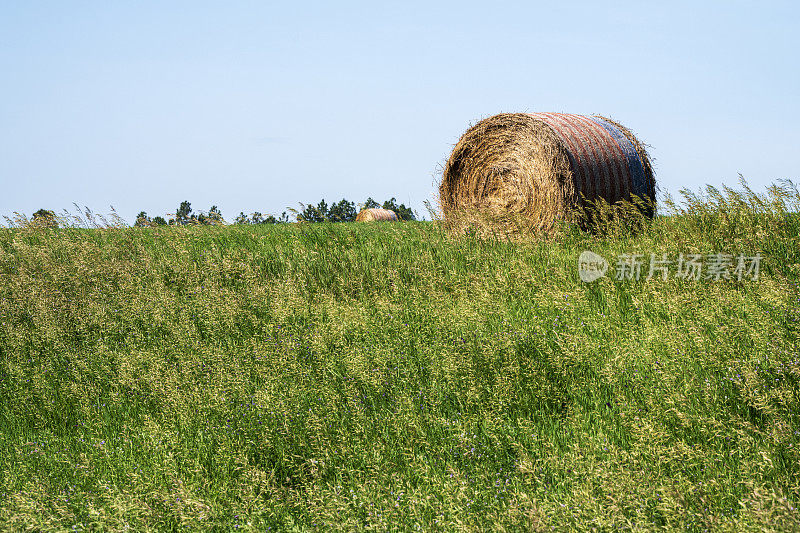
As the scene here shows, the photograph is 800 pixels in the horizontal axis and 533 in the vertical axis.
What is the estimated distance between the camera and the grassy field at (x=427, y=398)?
3.00 m

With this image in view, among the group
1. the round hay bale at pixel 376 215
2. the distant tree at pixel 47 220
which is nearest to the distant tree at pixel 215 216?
the distant tree at pixel 47 220

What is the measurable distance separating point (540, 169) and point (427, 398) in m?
6.23

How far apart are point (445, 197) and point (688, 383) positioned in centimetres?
755

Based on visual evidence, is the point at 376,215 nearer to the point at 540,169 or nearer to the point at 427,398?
the point at 540,169

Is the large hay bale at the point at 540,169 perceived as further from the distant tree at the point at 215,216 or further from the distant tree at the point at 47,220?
the distant tree at the point at 47,220

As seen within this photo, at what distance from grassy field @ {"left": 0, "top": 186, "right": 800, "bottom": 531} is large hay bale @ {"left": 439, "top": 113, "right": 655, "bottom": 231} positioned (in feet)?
5.63

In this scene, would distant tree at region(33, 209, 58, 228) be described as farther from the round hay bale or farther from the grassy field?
the round hay bale

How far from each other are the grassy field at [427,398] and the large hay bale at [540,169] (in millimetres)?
1717

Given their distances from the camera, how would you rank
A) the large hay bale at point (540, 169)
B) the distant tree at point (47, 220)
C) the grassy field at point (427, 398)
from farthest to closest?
the distant tree at point (47, 220) < the large hay bale at point (540, 169) < the grassy field at point (427, 398)

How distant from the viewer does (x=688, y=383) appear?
383 cm

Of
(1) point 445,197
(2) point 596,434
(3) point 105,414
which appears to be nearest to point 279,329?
(3) point 105,414

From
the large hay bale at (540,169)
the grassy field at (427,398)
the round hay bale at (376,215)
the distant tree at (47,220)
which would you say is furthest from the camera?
the round hay bale at (376,215)

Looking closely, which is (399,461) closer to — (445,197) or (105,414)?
(105,414)

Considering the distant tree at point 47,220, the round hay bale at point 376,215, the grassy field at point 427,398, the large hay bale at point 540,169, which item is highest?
the round hay bale at point 376,215
